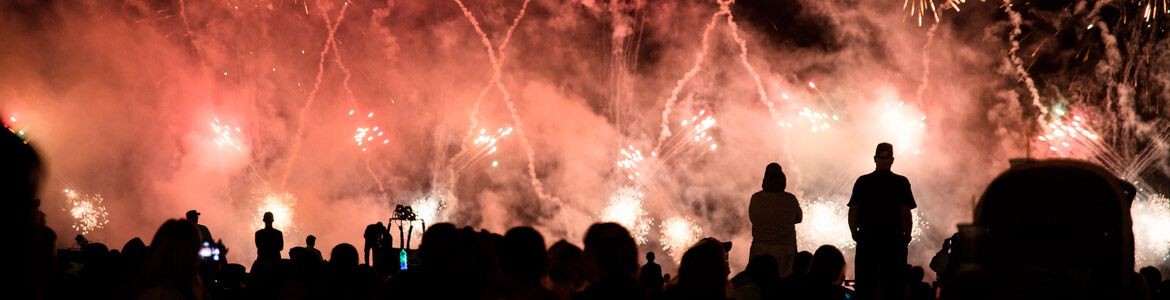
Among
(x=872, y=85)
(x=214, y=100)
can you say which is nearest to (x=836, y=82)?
(x=872, y=85)

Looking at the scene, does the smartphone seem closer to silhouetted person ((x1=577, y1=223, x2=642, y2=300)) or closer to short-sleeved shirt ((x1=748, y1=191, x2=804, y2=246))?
short-sleeved shirt ((x1=748, y1=191, x2=804, y2=246))

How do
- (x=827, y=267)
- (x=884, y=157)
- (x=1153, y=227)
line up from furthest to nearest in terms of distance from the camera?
(x=1153, y=227)
(x=884, y=157)
(x=827, y=267)

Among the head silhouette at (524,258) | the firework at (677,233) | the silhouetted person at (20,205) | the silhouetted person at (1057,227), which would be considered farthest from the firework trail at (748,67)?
the silhouetted person at (20,205)

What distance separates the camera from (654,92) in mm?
28328

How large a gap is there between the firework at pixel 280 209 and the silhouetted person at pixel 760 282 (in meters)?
22.5

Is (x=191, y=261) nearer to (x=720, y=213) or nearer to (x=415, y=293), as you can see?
(x=415, y=293)

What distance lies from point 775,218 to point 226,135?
22.1 meters

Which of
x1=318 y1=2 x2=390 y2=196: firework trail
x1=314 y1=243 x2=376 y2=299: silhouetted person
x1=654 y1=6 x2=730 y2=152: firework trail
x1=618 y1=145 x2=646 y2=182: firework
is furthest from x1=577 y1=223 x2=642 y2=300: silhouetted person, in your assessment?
x1=318 y1=2 x2=390 y2=196: firework trail

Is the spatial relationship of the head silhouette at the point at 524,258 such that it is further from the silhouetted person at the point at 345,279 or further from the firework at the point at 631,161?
the firework at the point at 631,161

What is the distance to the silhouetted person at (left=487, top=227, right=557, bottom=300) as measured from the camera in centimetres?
495

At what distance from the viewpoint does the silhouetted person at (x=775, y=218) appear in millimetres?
8562

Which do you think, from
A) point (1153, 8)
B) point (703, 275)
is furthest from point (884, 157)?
point (1153, 8)

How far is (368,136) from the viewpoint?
29.7 meters

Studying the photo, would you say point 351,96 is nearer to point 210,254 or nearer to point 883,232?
point 210,254
